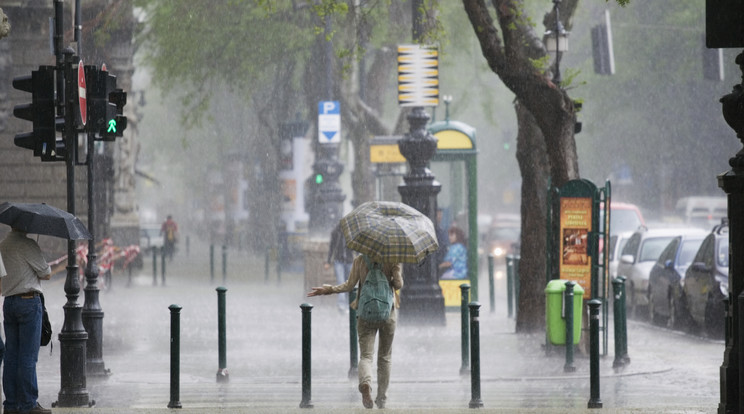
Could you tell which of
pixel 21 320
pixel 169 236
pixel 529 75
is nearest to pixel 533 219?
pixel 529 75

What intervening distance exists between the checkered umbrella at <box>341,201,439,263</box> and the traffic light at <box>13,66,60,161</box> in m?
2.72

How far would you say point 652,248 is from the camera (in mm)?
26141

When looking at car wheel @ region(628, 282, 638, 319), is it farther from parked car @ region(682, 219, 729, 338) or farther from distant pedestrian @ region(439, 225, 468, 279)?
parked car @ region(682, 219, 729, 338)

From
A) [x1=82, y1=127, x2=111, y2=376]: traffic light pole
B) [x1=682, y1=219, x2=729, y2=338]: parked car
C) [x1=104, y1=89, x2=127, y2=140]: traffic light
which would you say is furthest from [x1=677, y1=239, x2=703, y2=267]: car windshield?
[x1=104, y1=89, x2=127, y2=140]: traffic light

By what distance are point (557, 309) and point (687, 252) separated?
24.3ft

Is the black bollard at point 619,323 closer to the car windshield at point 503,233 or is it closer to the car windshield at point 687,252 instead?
the car windshield at point 687,252

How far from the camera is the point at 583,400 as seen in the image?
1322 centimetres

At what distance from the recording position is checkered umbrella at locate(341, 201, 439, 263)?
11.7 metres

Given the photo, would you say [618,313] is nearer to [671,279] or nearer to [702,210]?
[671,279]

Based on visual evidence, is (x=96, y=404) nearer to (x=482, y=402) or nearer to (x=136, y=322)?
(x=482, y=402)

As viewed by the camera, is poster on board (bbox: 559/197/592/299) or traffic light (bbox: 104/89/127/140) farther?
poster on board (bbox: 559/197/592/299)

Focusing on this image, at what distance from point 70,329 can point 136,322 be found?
10.4 m

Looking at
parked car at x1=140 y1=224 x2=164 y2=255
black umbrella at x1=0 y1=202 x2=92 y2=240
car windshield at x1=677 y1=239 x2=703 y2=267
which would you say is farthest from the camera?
parked car at x1=140 y1=224 x2=164 y2=255

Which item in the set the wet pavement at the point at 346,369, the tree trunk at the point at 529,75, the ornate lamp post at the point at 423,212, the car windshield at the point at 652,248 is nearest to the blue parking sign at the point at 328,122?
the wet pavement at the point at 346,369
